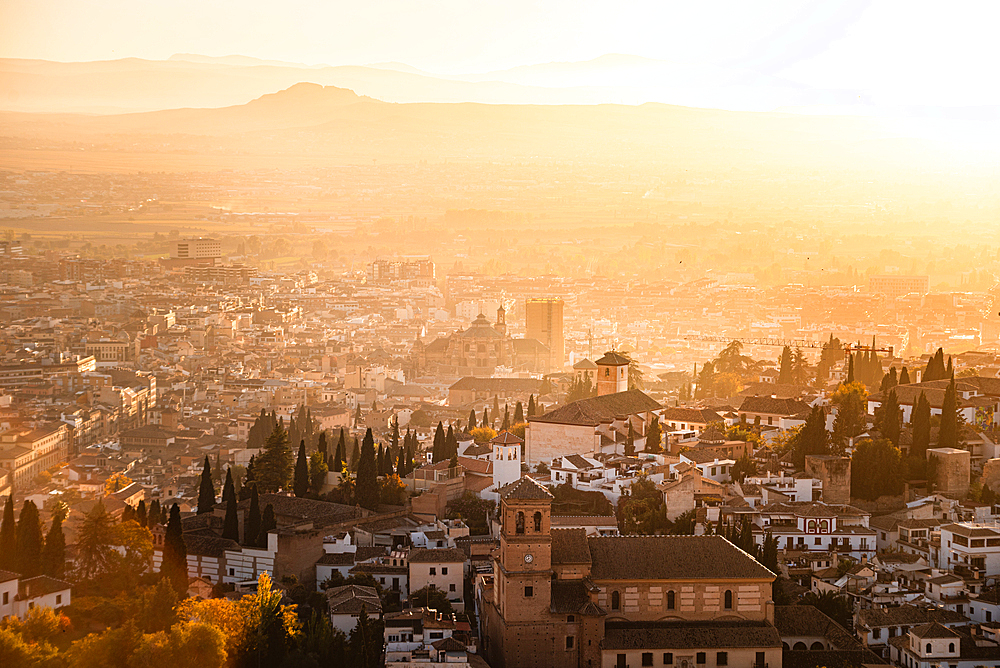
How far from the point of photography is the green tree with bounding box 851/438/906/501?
75.3 feet

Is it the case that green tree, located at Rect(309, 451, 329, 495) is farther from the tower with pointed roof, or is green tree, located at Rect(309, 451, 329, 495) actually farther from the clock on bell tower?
the clock on bell tower

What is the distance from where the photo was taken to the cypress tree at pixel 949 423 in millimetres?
23484

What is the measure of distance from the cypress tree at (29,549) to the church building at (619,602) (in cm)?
675

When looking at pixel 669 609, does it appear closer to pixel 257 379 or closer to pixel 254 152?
pixel 257 379

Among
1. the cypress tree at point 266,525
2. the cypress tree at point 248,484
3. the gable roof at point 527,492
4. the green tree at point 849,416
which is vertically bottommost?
the cypress tree at point 248,484

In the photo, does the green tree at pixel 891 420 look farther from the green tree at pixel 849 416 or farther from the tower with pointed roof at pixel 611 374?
the tower with pointed roof at pixel 611 374

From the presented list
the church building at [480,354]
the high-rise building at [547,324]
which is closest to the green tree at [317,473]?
the church building at [480,354]

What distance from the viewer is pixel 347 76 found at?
11131cm

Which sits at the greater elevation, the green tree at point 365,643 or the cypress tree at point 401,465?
the green tree at point 365,643

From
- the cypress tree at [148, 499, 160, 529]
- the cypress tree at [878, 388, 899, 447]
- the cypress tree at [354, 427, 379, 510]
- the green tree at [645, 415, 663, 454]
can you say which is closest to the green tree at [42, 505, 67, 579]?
the cypress tree at [148, 499, 160, 529]

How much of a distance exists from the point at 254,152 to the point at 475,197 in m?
18.2

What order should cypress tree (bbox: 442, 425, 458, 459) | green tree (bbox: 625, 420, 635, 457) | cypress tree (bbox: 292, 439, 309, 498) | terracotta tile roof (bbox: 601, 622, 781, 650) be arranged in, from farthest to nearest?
cypress tree (bbox: 442, 425, 458, 459) → green tree (bbox: 625, 420, 635, 457) → cypress tree (bbox: 292, 439, 309, 498) → terracotta tile roof (bbox: 601, 622, 781, 650)

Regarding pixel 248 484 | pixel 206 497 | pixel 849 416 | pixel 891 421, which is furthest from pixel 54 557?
pixel 891 421

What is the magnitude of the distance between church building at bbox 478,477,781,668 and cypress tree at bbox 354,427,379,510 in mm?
6468
